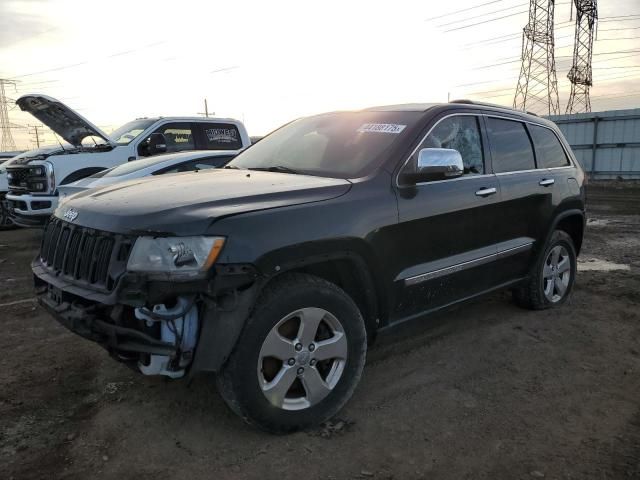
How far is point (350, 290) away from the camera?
3.05 m

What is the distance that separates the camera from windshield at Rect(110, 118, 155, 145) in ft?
28.2

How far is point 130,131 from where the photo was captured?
884cm

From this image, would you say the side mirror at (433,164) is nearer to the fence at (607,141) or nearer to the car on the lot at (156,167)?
the car on the lot at (156,167)

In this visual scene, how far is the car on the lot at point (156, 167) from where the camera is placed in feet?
21.2

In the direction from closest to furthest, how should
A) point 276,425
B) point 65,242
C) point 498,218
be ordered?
point 276,425
point 65,242
point 498,218

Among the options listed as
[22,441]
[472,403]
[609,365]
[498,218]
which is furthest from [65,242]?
[609,365]

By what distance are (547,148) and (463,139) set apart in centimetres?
143

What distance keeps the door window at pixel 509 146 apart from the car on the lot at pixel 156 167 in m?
3.34

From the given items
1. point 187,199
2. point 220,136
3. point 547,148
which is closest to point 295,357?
point 187,199

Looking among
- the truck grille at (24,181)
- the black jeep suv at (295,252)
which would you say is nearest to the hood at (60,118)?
the truck grille at (24,181)

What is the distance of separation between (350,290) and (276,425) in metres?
0.87

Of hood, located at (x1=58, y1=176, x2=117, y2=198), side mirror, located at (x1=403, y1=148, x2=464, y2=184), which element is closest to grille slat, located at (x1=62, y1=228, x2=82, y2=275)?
side mirror, located at (x1=403, y1=148, x2=464, y2=184)

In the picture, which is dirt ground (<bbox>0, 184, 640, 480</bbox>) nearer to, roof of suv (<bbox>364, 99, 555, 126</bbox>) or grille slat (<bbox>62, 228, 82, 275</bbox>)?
grille slat (<bbox>62, 228, 82, 275</bbox>)

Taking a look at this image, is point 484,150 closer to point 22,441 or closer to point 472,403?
point 472,403
